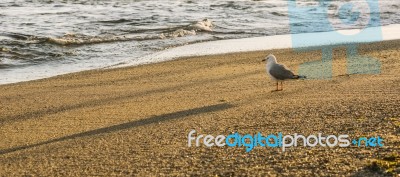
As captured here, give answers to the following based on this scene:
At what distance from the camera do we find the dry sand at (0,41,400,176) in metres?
4.87

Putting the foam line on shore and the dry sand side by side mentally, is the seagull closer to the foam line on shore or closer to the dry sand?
the dry sand

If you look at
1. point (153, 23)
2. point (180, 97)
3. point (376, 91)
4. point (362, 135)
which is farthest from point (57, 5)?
point (362, 135)

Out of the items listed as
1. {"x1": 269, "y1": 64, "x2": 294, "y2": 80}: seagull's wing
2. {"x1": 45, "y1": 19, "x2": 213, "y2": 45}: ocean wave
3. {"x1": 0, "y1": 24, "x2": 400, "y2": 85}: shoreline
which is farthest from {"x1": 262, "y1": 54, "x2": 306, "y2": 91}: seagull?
{"x1": 45, "y1": 19, "x2": 213, "y2": 45}: ocean wave

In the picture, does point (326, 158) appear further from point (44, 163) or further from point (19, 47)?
point (19, 47)

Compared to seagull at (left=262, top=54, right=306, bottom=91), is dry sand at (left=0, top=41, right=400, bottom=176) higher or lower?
lower

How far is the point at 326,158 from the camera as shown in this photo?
15.7 ft

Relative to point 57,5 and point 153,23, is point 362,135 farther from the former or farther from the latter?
point 57,5

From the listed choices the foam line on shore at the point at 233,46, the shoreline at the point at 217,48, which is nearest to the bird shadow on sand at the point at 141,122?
the shoreline at the point at 217,48

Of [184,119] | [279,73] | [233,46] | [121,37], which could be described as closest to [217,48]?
[233,46]

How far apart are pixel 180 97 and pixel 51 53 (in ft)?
22.2

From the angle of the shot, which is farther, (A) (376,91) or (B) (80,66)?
(B) (80,66)

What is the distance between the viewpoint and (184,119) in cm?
667

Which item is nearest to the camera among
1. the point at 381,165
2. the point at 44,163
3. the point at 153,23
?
the point at 381,165

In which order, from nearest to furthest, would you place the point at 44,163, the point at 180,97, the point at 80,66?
the point at 44,163 < the point at 180,97 < the point at 80,66
